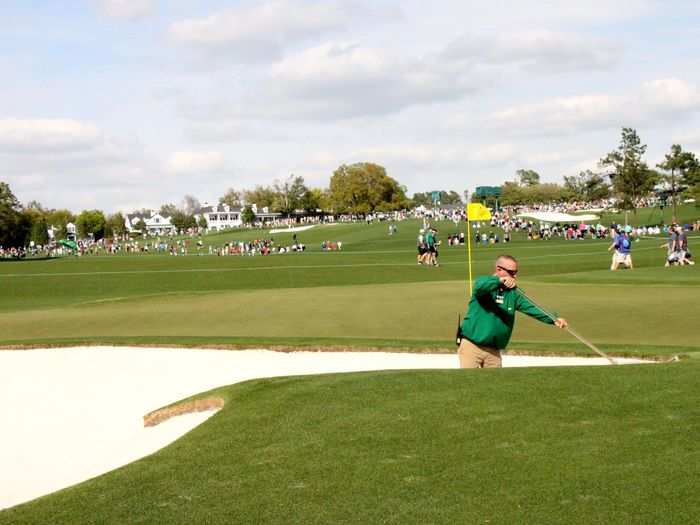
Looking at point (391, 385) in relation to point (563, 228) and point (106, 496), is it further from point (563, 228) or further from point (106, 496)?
point (563, 228)

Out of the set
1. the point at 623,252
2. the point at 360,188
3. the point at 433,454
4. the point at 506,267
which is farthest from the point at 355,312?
the point at 360,188

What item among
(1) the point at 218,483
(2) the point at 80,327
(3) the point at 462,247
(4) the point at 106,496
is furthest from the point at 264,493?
(3) the point at 462,247

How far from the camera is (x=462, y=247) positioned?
278 feet

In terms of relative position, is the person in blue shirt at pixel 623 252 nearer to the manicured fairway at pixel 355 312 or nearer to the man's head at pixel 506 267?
the manicured fairway at pixel 355 312

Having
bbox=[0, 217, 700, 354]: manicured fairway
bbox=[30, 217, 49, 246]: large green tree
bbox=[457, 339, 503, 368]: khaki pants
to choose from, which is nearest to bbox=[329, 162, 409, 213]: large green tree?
bbox=[30, 217, 49, 246]: large green tree

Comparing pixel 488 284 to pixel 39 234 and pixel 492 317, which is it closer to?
pixel 492 317

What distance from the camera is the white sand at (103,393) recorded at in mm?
12250

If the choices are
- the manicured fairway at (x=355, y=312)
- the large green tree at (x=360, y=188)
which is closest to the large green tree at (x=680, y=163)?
the manicured fairway at (x=355, y=312)

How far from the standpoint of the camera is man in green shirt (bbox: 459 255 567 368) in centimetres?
1077

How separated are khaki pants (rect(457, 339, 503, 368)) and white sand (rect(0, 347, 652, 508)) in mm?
4013

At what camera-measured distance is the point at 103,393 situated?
16469mm

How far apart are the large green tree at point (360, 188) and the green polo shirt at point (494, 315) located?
595 feet

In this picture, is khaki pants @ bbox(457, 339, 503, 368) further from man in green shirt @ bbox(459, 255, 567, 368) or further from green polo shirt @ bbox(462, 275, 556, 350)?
green polo shirt @ bbox(462, 275, 556, 350)

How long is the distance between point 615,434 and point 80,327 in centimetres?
2119
